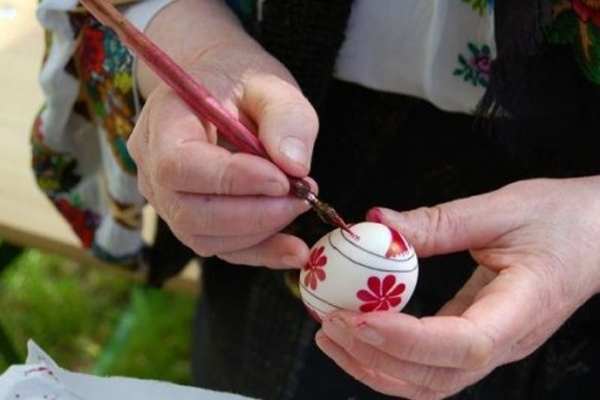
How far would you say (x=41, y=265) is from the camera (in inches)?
65.6

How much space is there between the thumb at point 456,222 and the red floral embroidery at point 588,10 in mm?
135

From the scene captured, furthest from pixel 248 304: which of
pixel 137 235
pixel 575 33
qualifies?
pixel 575 33

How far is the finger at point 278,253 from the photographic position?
0.60 m

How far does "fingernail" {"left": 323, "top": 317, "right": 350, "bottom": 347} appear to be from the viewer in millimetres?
558

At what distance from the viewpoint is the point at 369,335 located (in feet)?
1.78

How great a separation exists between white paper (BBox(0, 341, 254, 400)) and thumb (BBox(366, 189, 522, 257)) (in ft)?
0.64

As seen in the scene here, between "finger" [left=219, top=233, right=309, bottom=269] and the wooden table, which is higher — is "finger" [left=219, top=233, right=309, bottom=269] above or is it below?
above

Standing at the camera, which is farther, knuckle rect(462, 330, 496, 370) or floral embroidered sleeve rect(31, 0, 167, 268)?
floral embroidered sleeve rect(31, 0, 167, 268)

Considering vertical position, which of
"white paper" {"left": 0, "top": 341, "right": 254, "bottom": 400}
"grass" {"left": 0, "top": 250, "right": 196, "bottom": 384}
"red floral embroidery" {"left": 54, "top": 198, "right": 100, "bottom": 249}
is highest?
"white paper" {"left": 0, "top": 341, "right": 254, "bottom": 400}

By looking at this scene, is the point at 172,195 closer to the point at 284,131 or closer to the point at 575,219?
the point at 284,131

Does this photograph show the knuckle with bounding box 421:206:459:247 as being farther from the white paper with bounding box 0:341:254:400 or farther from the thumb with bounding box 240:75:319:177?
the white paper with bounding box 0:341:254:400

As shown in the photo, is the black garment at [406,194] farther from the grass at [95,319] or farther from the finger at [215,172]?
the grass at [95,319]

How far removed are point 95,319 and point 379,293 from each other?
110 cm

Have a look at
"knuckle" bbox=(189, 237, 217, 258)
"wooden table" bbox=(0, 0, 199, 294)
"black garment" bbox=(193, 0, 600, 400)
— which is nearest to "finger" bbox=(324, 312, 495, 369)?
"knuckle" bbox=(189, 237, 217, 258)
